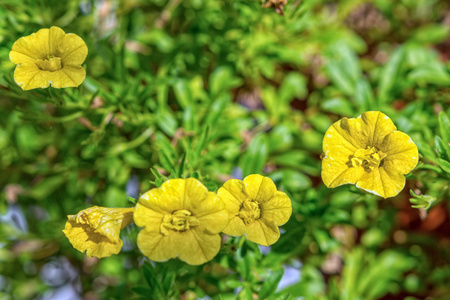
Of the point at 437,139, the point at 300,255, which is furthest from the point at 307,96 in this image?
the point at 437,139

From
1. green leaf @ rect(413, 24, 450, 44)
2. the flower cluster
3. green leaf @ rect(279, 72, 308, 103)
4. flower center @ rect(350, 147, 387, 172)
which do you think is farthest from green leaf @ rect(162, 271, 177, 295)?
green leaf @ rect(413, 24, 450, 44)

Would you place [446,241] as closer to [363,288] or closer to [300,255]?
[363,288]

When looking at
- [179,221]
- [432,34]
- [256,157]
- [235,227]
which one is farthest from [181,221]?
[432,34]

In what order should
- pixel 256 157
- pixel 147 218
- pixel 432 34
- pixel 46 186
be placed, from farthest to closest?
pixel 432 34, pixel 46 186, pixel 256 157, pixel 147 218

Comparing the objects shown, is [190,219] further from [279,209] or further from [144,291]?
[144,291]

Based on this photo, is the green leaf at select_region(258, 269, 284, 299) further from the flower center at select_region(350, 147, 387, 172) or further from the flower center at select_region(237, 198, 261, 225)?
the flower center at select_region(350, 147, 387, 172)

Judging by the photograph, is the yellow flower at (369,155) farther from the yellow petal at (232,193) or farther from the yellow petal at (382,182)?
the yellow petal at (232,193)
